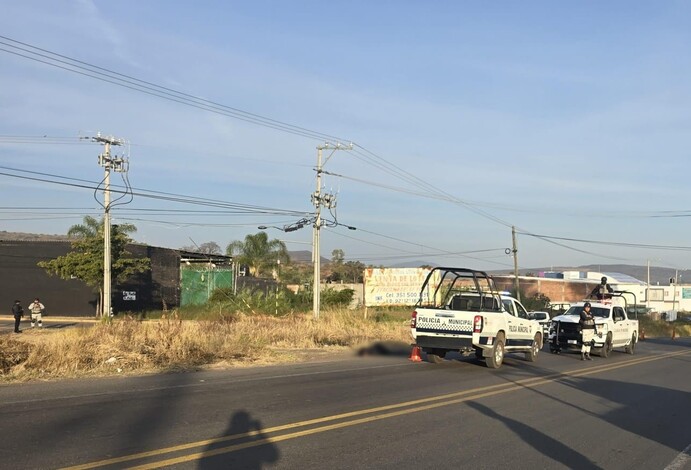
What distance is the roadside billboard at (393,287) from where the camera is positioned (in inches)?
2116

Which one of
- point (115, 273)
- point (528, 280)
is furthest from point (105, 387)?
point (528, 280)

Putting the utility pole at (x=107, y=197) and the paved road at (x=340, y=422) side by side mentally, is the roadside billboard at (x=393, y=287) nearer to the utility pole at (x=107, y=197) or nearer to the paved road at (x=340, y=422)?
the utility pole at (x=107, y=197)

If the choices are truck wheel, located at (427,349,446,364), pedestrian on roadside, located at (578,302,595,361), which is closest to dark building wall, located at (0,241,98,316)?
truck wheel, located at (427,349,446,364)

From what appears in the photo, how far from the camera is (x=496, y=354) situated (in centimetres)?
1812

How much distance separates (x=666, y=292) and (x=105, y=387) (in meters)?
136

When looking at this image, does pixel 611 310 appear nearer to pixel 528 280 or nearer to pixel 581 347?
pixel 581 347

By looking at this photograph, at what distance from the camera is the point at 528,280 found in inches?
3878

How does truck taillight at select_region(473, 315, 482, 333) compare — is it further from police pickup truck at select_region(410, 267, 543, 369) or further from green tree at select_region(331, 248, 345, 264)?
green tree at select_region(331, 248, 345, 264)

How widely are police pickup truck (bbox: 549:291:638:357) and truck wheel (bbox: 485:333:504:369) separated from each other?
6461 millimetres

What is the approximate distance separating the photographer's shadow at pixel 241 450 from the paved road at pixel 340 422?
1 centimetres

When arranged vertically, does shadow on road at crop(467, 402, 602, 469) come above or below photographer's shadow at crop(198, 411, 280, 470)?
below

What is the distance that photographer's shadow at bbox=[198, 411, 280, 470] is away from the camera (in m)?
6.95

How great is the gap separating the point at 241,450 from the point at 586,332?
717 inches

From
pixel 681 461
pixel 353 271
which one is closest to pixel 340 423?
pixel 681 461
